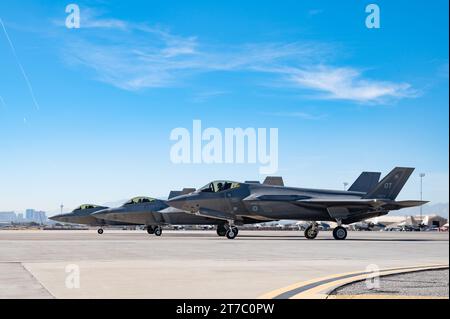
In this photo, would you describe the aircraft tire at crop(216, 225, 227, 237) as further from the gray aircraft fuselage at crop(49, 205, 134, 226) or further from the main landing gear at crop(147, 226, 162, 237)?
the gray aircraft fuselage at crop(49, 205, 134, 226)

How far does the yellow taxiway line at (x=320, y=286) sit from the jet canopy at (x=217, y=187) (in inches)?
845

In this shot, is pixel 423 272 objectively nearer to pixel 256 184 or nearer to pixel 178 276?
pixel 178 276

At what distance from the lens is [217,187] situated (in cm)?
3409

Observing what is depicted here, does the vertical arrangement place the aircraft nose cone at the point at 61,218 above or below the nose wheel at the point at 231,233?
above

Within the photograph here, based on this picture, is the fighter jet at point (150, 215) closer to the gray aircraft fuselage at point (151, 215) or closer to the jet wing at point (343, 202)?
the gray aircraft fuselage at point (151, 215)

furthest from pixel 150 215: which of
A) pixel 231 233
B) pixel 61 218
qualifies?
pixel 231 233

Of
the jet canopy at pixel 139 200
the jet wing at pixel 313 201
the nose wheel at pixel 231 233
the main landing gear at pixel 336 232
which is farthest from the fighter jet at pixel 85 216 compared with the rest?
the main landing gear at pixel 336 232

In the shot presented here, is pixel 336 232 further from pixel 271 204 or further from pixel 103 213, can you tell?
pixel 103 213

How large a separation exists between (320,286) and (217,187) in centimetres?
2445

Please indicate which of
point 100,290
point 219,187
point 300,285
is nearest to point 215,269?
point 300,285

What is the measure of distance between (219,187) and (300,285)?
24.2 metres

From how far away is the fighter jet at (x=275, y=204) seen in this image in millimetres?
33656

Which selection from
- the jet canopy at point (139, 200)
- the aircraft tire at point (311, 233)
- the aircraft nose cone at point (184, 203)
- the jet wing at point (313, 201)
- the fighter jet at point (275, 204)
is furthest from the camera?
the jet canopy at point (139, 200)

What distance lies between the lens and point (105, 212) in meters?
44.1
